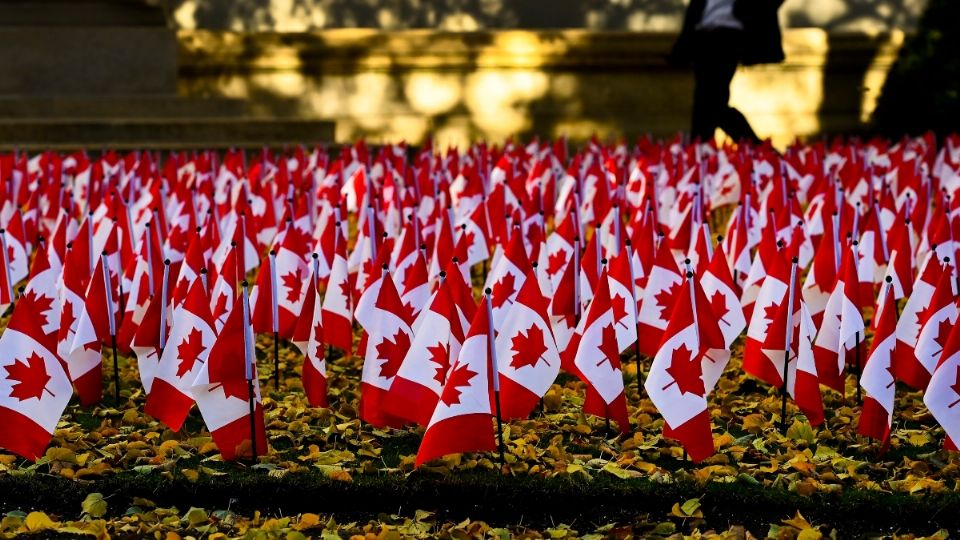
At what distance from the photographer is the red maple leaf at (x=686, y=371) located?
6.80 metres

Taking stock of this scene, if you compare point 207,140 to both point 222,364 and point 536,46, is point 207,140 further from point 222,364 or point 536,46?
point 222,364

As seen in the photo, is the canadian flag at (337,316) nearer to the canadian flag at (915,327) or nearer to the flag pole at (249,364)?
the flag pole at (249,364)

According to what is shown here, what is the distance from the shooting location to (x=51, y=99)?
17.9 meters

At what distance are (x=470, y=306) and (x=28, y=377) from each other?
2.07m

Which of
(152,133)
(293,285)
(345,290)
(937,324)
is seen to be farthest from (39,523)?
(152,133)

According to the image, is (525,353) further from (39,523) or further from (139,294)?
(139,294)

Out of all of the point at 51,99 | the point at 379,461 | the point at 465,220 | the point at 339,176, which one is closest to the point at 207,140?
the point at 51,99

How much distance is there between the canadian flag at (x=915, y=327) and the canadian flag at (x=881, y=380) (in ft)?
1.71

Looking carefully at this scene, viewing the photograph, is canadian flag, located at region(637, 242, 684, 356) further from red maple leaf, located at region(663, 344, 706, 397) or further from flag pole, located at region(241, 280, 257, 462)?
flag pole, located at region(241, 280, 257, 462)

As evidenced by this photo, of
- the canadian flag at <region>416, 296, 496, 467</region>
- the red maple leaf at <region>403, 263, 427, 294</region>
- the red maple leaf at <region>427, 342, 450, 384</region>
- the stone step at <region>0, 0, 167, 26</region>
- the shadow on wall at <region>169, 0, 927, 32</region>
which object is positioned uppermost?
the shadow on wall at <region>169, 0, 927, 32</region>

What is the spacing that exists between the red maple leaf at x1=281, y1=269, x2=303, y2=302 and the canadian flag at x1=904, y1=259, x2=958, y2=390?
11.8 ft

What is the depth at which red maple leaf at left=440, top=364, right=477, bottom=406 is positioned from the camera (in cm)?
653

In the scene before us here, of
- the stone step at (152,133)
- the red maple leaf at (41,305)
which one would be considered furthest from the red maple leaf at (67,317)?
the stone step at (152,133)

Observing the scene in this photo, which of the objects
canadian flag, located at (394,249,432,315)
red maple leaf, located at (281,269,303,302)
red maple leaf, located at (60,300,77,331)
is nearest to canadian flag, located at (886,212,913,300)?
canadian flag, located at (394,249,432,315)
